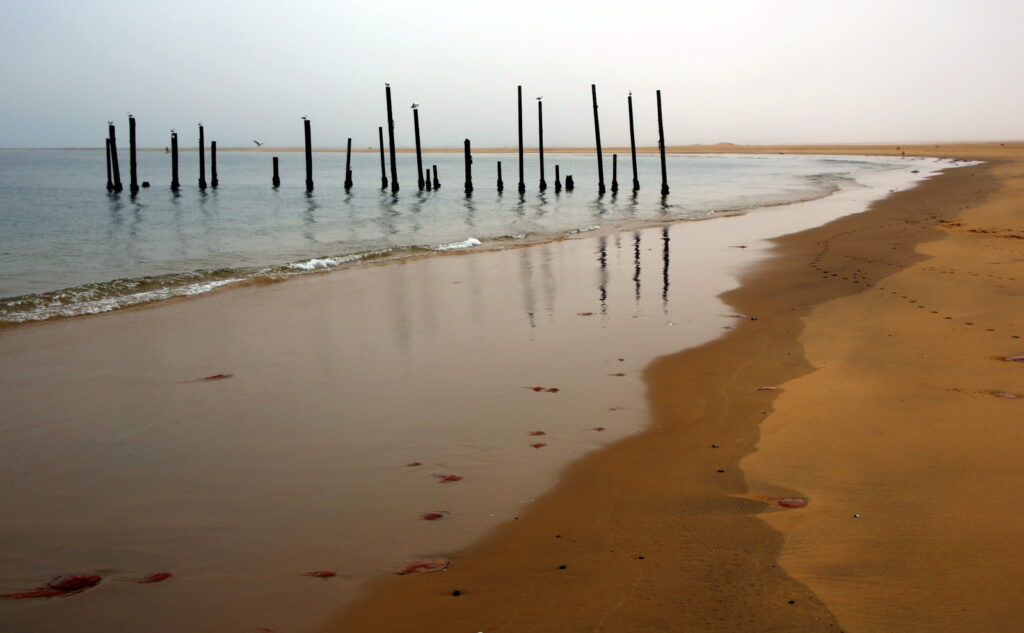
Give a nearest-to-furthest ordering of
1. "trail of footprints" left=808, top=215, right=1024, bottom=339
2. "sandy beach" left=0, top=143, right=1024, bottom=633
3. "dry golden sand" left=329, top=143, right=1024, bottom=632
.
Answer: "dry golden sand" left=329, top=143, right=1024, bottom=632, "sandy beach" left=0, top=143, right=1024, bottom=633, "trail of footprints" left=808, top=215, right=1024, bottom=339

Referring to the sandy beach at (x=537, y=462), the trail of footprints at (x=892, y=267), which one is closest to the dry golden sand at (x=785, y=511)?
the sandy beach at (x=537, y=462)

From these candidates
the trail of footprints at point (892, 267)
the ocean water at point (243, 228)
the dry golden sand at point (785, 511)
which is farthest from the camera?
the ocean water at point (243, 228)

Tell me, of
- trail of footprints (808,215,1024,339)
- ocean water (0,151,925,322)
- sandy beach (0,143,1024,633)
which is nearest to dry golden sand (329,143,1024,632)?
sandy beach (0,143,1024,633)

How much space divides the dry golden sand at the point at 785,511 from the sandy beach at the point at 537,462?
2 cm

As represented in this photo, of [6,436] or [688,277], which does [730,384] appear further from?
[688,277]

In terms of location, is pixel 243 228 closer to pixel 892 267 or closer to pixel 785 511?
pixel 892 267

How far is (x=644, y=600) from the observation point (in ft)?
10.1

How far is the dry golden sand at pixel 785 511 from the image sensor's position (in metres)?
3.00

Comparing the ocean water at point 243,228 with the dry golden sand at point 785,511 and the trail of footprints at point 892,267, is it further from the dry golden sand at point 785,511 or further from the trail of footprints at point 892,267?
the dry golden sand at point 785,511

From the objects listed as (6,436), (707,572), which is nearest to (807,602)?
(707,572)

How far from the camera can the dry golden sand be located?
2996 millimetres

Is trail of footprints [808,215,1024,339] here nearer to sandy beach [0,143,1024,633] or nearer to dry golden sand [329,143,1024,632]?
sandy beach [0,143,1024,633]

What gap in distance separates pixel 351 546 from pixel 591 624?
1288 mm

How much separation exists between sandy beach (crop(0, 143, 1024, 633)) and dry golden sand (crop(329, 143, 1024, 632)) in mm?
17
